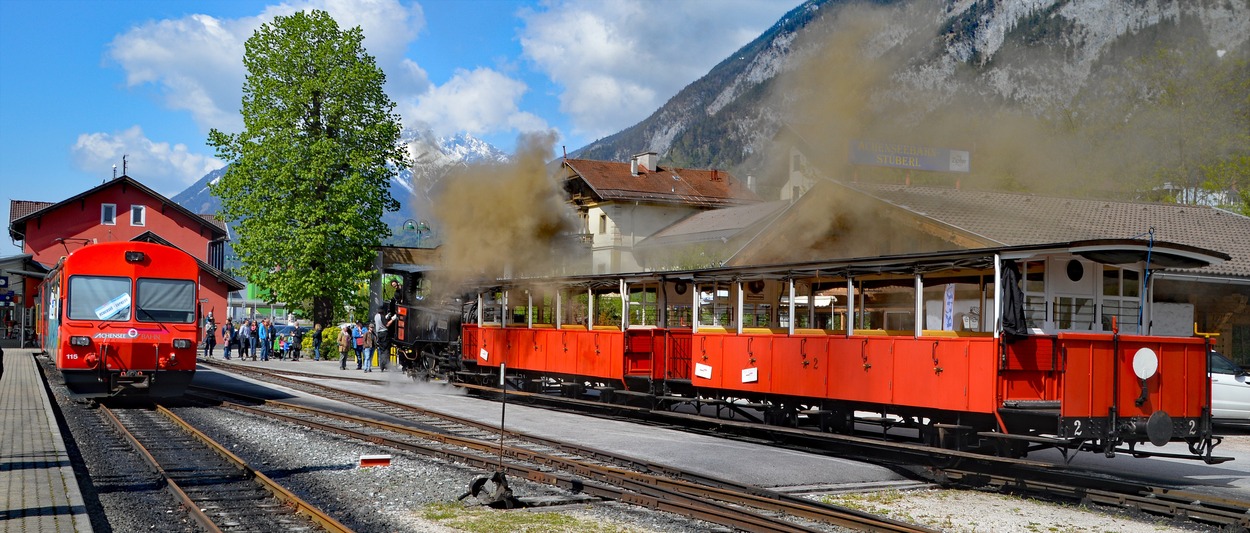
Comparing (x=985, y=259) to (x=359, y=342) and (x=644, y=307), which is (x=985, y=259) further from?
(x=359, y=342)

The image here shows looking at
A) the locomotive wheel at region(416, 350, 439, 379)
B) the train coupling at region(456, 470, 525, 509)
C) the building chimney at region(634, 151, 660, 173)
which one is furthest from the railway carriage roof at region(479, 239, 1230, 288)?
the building chimney at region(634, 151, 660, 173)

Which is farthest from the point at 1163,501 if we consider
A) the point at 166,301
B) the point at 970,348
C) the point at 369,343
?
the point at 369,343

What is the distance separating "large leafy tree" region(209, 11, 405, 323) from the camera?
3894cm

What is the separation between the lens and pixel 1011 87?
28.2m

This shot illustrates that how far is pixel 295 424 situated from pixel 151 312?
13.8ft

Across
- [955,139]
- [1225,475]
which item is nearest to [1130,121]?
[955,139]

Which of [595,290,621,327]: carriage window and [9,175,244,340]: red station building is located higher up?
[9,175,244,340]: red station building

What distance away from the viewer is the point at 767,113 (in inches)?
1122

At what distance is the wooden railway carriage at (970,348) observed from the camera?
11531 millimetres

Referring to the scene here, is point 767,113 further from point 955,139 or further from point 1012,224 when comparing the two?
point 1012,224

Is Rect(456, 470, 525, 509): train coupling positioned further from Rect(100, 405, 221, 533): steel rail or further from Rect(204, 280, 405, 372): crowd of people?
Rect(204, 280, 405, 372): crowd of people

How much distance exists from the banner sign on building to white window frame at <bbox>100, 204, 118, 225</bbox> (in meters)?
50.6

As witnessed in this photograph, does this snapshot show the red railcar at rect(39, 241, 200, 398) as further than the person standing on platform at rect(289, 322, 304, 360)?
No

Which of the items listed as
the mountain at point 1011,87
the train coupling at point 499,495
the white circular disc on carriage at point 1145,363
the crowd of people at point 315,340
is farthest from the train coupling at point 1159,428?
the crowd of people at point 315,340
